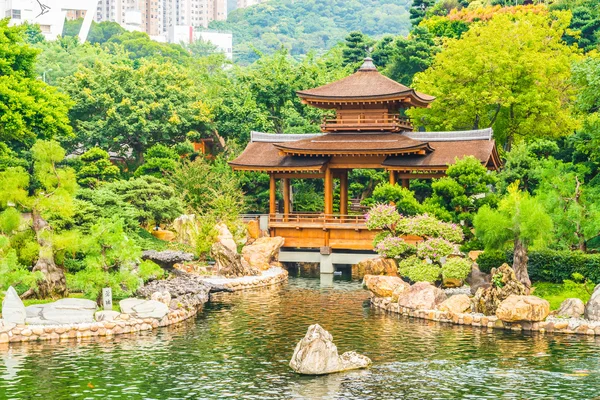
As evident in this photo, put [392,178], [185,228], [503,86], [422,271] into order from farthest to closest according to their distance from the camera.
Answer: [503,86], [392,178], [185,228], [422,271]

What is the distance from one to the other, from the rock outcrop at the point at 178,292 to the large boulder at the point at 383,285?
5933mm

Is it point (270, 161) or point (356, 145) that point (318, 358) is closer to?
point (356, 145)

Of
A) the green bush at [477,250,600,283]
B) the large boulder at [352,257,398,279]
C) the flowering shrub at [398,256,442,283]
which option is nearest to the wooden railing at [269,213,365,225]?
the large boulder at [352,257,398,279]

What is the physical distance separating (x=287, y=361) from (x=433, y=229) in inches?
472

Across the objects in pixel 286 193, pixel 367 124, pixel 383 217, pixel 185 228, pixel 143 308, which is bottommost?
pixel 143 308

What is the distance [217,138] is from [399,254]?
22.2m

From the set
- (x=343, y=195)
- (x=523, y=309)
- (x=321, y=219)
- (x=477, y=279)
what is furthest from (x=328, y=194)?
(x=523, y=309)

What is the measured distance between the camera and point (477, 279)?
105ft

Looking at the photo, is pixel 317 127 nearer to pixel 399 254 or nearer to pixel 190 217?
pixel 190 217

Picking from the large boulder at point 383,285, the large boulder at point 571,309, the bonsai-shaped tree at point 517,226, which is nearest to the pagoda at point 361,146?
the large boulder at point 383,285

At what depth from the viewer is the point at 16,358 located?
23.5 m

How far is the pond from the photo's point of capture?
2036 centimetres

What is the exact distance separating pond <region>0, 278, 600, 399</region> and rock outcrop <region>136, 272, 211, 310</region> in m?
1.01

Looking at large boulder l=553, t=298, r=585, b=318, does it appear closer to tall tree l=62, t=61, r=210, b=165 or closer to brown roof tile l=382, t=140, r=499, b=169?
brown roof tile l=382, t=140, r=499, b=169
